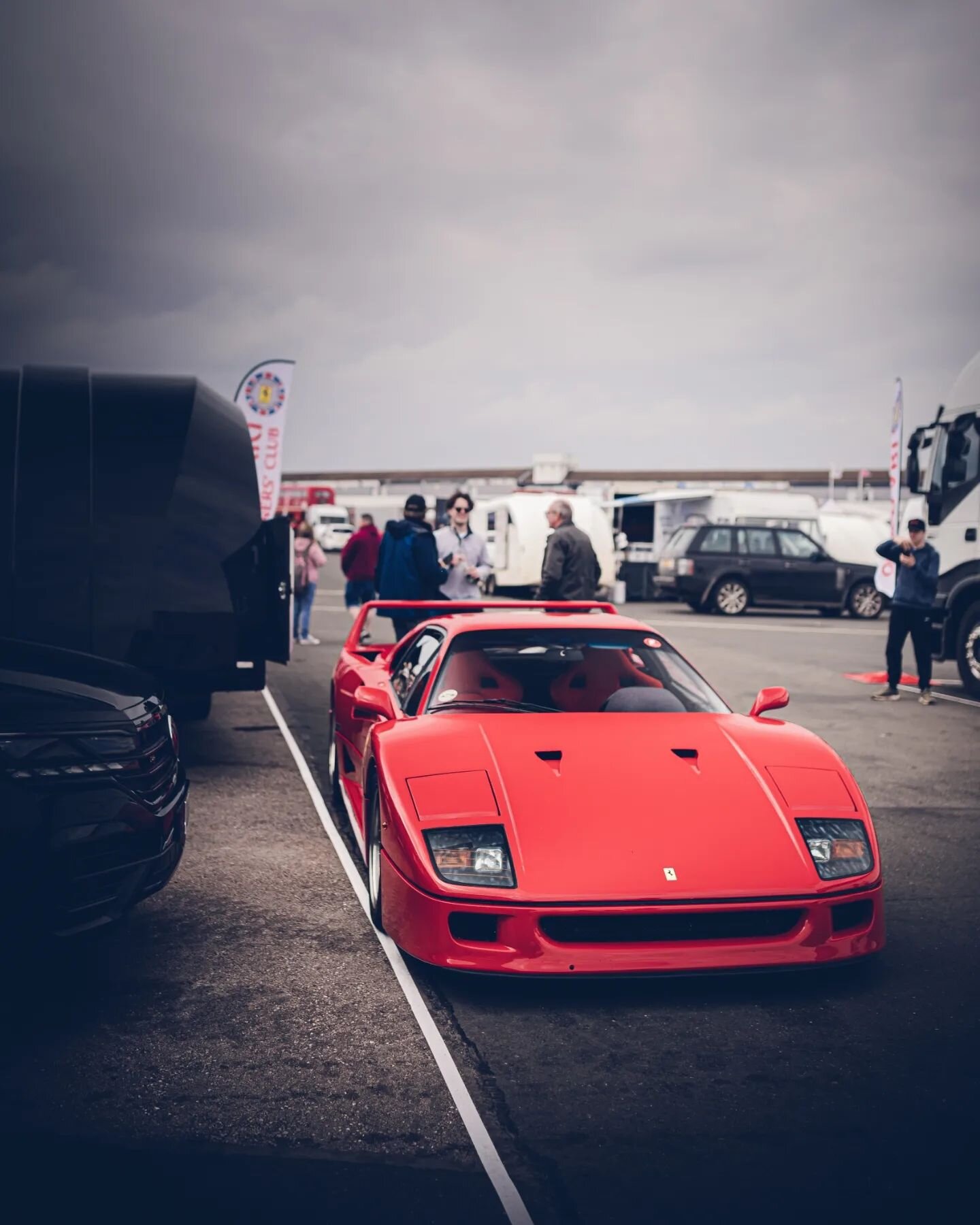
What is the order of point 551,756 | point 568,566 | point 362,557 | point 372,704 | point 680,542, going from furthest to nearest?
point 680,542, point 362,557, point 568,566, point 372,704, point 551,756

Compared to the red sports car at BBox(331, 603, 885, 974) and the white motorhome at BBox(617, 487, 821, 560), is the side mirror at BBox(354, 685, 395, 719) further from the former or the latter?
the white motorhome at BBox(617, 487, 821, 560)

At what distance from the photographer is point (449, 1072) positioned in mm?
3443

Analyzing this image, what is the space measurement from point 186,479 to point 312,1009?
4908 millimetres

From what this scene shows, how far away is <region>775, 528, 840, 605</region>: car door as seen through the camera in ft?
80.6

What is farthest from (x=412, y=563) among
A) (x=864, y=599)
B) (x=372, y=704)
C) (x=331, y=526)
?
(x=331, y=526)

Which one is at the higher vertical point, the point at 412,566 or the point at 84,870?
the point at 412,566

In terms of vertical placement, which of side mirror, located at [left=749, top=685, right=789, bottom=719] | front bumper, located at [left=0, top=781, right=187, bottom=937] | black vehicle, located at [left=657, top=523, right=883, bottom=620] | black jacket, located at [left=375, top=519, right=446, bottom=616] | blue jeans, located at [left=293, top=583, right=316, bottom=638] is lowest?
front bumper, located at [left=0, top=781, right=187, bottom=937]

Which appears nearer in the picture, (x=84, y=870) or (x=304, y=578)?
(x=84, y=870)

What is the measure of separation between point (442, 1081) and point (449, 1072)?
0.21ft

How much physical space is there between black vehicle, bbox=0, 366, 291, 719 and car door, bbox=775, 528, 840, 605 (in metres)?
17.6

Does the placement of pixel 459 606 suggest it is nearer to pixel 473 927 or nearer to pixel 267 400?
pixel 473 927

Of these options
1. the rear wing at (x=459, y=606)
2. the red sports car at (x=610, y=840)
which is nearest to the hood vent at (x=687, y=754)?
the red sports car at (x=610, y=840)

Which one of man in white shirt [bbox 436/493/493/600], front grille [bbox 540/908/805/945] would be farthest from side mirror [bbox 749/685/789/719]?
man in white shirt [bbox 436/493/493/600]

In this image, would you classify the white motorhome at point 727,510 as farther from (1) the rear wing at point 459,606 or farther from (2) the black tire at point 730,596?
(1) the rear wing at point 459,606
